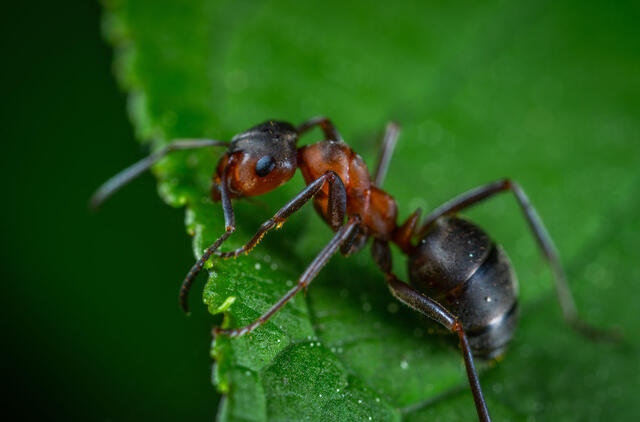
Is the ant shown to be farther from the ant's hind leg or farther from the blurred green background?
the blurred green background

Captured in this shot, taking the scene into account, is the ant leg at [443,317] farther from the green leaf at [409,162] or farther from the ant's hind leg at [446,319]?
the green leaf at [409,162]

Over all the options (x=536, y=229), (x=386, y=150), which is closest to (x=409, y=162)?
(x=386, y=150)

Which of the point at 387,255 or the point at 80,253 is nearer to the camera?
the point at 387,255

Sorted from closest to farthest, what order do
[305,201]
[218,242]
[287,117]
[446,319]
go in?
[218,242] → [446,319] → [305,201] → [287,117]

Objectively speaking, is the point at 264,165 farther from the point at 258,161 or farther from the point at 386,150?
the point at 386,150

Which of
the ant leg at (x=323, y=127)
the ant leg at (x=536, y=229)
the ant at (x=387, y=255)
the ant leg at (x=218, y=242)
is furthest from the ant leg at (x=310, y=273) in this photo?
the ant leg at (x=323, y=127)

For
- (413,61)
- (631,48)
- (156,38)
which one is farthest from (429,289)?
(631,48)
